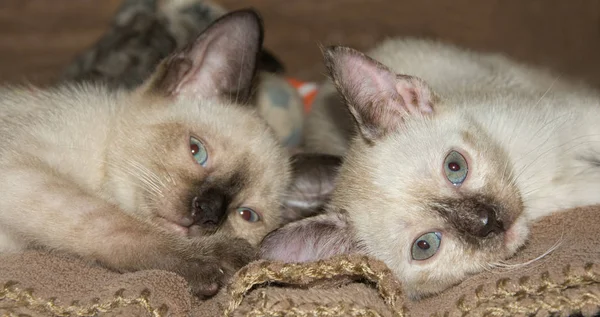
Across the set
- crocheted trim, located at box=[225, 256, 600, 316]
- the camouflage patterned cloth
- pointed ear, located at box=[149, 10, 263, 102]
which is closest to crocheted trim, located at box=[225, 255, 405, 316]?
crocheted trim, located at box=[225, 256, 600, 316]

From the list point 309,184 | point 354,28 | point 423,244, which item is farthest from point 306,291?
point 354,28

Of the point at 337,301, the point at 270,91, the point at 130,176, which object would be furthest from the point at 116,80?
the point at 337,301

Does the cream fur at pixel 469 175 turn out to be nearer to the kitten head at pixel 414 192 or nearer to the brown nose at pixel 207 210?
the kitten head at pixel 414 192

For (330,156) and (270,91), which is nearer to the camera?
(330,156)

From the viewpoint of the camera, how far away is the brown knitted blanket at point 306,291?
5.38 feet

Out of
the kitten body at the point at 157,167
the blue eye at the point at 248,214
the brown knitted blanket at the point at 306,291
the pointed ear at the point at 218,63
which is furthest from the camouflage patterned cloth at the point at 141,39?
the brown knitted blanket at the point at 306,291

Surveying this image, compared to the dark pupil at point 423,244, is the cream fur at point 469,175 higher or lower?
higher

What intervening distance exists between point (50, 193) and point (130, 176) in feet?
1.00

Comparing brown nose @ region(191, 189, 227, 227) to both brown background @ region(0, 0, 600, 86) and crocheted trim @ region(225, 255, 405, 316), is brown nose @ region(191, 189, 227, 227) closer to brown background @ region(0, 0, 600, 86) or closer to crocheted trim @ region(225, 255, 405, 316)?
crocheted trim @ region(225, 255, 405, 316)

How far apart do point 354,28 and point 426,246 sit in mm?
2078

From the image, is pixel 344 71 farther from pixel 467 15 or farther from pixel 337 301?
pixel 467 15

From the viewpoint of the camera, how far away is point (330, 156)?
2.43 meters

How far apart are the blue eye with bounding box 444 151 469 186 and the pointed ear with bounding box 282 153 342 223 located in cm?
50

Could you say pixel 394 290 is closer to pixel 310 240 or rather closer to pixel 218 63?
pixel 310 240
